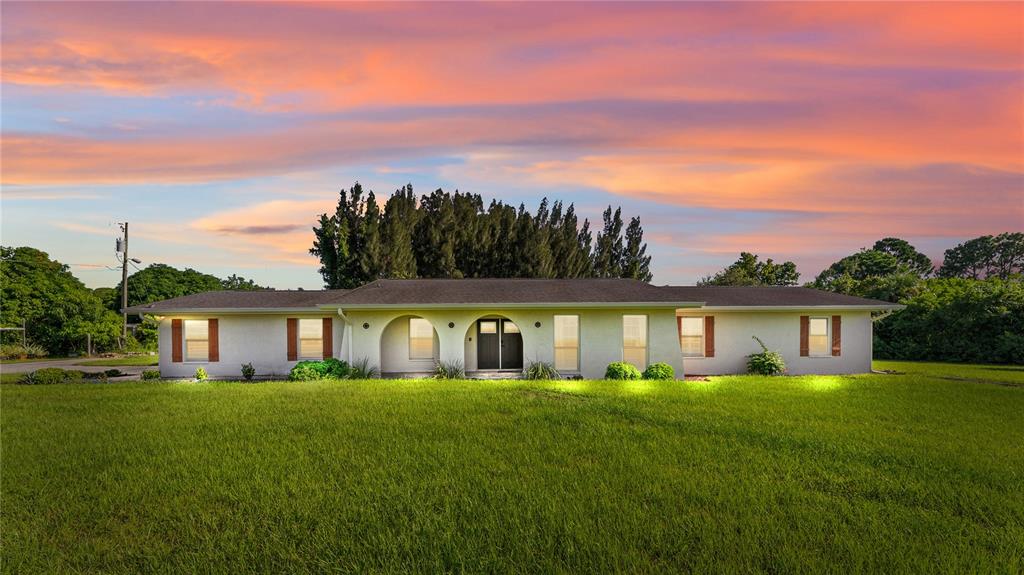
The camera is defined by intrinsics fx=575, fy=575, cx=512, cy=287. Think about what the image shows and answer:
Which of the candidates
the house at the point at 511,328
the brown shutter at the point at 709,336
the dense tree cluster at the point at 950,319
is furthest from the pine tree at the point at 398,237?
the dense tree cluster at the point at 950,319

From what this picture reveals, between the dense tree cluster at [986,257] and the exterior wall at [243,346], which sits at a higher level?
the dense tree cluster at [986,257]

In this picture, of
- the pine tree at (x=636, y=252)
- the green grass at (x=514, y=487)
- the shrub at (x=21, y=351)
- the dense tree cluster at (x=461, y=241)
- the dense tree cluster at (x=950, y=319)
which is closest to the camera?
the green grass at (x=514, y=487)

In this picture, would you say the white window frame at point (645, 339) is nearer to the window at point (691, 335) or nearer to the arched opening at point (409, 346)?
the window at point (691, 335)

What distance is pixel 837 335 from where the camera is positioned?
65.0 feet

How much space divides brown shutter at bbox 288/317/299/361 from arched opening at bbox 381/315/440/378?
112 inches

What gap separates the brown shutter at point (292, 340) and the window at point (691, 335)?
12824 millimetres

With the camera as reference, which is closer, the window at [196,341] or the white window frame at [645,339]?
the white window frame at [645,339]

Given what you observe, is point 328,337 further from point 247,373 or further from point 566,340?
point 566,340

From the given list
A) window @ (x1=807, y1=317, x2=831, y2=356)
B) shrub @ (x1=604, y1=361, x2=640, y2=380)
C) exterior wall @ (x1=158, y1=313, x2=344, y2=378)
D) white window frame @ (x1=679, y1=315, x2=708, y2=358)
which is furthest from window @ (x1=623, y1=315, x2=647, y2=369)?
exterior wall @ (x1=158, y1=313, x2=344, y2=378)

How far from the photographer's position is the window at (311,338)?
19.0m

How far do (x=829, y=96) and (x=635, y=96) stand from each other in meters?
5.03

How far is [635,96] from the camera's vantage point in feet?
49.0

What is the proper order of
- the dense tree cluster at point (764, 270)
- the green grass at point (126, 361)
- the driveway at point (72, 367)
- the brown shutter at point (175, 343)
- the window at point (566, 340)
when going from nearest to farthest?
1. the brown shutter at point (175, 343)
2. the window at point (566, 340)
3. the driveway at point (72, 367)
4. the green grass at point (126, 361)
5. the dense tree cluster at point (764, 270)

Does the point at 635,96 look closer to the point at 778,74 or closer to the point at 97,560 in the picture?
the point at 778,74
